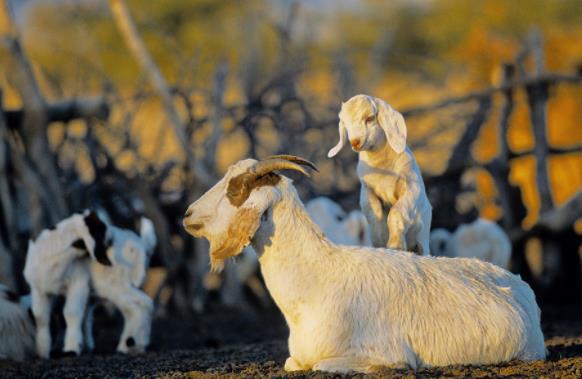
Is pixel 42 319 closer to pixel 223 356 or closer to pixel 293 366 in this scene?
A: pixel 223 356

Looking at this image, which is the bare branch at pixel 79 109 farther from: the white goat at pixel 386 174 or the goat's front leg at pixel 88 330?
the white goat at pixel 386 174

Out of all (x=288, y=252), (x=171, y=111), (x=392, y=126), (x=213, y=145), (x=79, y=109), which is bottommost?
(x=288, y=252)

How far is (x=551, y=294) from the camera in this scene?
65.9ft

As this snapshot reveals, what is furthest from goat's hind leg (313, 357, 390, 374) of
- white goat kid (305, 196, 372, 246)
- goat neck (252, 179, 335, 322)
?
white goat kid (305, 196, 372, 246)

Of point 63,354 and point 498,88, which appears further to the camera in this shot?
point 498,88

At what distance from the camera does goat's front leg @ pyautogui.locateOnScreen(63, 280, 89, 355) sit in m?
12.3

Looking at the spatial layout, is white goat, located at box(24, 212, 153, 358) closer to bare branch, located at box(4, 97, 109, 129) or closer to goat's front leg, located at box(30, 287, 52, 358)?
goat's front leg, located at box(30, 287, 52, 358)

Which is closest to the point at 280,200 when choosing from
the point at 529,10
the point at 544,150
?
the point at 544,150

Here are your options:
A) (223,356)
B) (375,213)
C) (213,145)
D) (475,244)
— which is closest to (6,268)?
(213,145)

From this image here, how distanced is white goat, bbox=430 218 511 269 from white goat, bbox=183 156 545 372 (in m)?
8.60

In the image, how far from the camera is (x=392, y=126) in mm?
9703

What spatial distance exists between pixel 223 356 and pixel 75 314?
6.95 feet

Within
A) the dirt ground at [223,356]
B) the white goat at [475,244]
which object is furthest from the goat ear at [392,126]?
the white goat at [475,244]

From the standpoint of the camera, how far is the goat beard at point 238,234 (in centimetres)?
850
